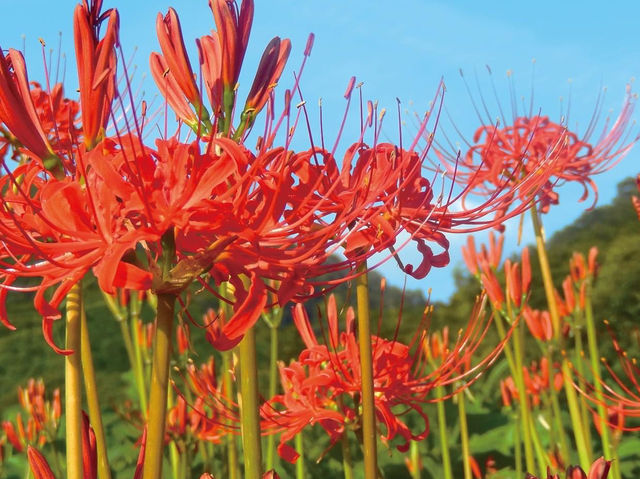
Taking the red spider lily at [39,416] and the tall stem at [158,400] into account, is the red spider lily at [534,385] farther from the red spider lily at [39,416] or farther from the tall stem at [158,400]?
the tall stem at [158,400]

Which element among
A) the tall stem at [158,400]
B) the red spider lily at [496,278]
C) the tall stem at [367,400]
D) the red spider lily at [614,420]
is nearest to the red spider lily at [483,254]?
the red spider lily at [496,278]

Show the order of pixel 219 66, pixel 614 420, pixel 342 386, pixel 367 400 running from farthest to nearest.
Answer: pixel 614 420 → pixel 342 386 → pixel 367 400 → pixel 219 66

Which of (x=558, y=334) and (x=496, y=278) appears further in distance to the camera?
(x=558, y=334)

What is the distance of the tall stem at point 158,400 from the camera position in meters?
1.00

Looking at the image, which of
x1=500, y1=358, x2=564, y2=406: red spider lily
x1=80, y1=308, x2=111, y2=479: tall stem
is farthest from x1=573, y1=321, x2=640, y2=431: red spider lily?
x1=80, y1=308, x2=111, y2=479: tall stem

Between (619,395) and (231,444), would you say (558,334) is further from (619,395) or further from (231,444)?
(231,444)

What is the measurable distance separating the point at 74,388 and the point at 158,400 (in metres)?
0.27

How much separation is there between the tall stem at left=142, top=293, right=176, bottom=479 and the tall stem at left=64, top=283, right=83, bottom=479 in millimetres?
191

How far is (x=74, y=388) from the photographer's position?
1220 mm

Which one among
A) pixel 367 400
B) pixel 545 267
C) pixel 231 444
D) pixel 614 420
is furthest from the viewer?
pixel 614 420

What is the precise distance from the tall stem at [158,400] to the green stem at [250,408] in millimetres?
380

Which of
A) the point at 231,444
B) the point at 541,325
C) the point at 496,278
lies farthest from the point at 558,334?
the point at 231,444

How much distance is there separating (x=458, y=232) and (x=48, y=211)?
30.9 inches

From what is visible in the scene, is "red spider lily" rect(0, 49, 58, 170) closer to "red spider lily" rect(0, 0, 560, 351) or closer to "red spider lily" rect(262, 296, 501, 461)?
"red spider lily" rect(0, 0, 560, 351)
